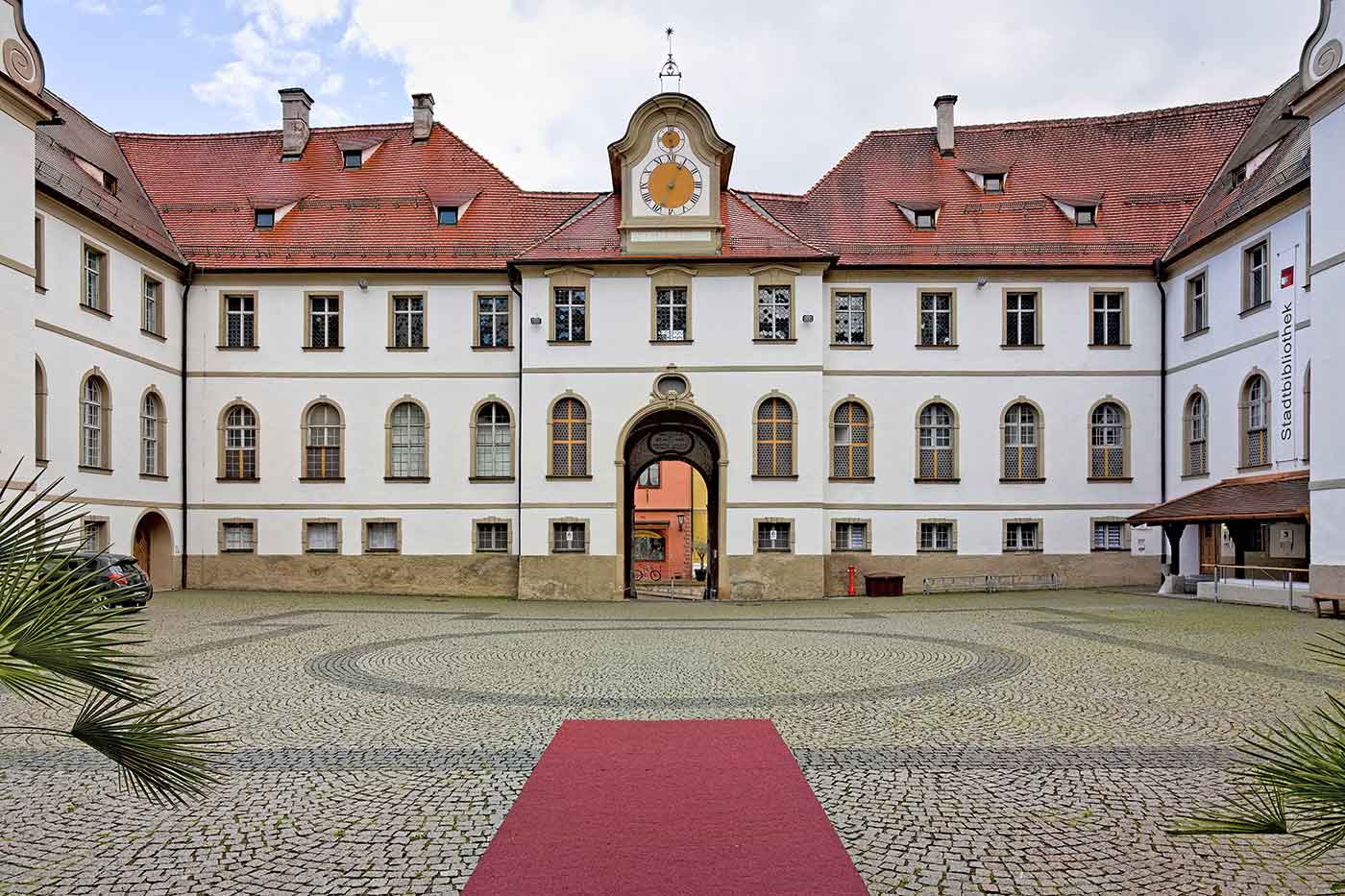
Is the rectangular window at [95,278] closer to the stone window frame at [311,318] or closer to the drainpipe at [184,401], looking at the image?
the drainpipe at [184,401]

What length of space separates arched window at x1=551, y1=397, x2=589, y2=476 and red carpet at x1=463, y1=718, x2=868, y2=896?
1961 cm

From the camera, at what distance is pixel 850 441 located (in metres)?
29.1

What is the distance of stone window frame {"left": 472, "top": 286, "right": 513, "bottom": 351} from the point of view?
95.7ft

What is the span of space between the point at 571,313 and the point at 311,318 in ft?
25.2

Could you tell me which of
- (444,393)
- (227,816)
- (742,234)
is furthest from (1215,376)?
(227,816)

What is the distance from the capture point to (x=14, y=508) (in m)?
2.47

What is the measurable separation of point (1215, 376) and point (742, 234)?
42.4ft

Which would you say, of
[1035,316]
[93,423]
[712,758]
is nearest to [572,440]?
[93,423]

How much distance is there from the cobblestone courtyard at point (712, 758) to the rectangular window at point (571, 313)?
12.1 m

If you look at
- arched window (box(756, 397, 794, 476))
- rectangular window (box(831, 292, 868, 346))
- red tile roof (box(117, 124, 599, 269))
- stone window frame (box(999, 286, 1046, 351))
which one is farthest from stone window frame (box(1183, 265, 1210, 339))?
red tile roof (box(117, 124, 599, 269))

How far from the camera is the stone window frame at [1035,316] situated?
29.3m

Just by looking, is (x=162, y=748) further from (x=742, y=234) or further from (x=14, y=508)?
(x=742, y=234)

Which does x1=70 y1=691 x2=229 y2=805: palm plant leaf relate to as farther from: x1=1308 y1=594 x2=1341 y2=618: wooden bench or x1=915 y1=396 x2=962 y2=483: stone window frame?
x1=915 y1=396 x2=962 y2=483: stone window frame

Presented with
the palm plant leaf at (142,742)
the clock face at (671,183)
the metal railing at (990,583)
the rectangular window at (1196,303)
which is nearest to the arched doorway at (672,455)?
the clock face at (671,183)
